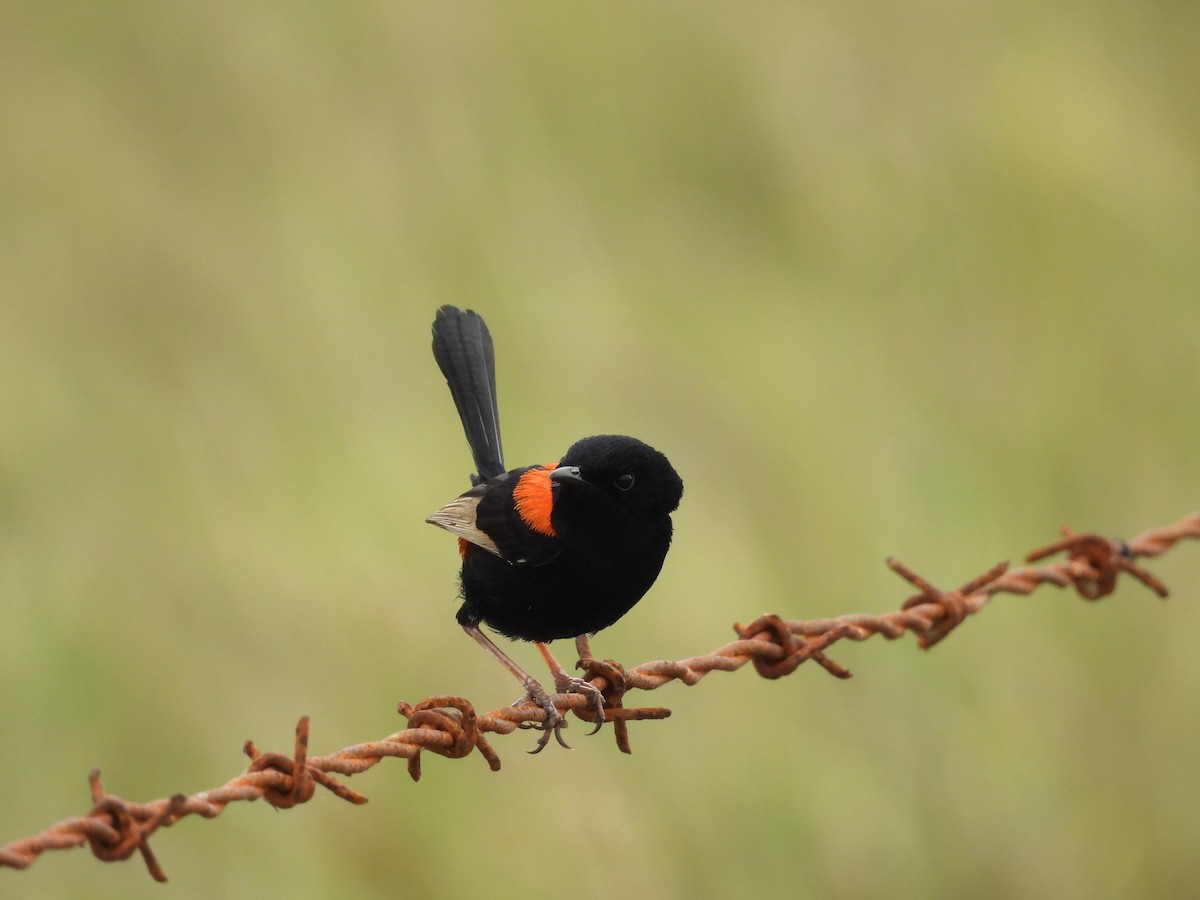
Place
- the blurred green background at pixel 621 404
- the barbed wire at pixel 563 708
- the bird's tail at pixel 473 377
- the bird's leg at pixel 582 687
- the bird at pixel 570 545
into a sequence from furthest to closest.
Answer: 1. the blurred green background at pixel 621 404
2. the bird's tail at pixel 473 377
3. the bird at pixel 570 545
4. the bird's leg at pixel 582 687
5. the barbed wire at pixel 563 708

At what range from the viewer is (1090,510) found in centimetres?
720

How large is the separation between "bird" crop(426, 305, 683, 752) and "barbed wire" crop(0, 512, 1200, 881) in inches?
12.3

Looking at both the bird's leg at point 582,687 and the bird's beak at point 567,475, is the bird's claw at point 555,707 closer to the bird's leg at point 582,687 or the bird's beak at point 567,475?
the bird's leg at point 582,687

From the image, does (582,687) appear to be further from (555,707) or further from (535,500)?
(535,500)

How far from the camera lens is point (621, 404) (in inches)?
271

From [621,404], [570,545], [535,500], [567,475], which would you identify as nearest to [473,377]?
[535,500]

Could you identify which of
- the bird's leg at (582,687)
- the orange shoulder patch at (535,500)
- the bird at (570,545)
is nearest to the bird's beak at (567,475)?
the bird at (570,545)

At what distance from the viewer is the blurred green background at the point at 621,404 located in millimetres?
5469

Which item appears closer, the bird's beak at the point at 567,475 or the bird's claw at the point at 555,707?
the bird's claw at the point at 555,707

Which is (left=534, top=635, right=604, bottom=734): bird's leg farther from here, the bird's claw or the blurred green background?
the blurred green background

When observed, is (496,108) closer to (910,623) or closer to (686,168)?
(686,168)

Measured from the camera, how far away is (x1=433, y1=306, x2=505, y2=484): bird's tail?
486 cm

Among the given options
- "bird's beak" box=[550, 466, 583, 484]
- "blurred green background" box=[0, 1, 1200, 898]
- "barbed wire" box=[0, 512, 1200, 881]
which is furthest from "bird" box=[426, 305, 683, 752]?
"blurred green background" box=[0, 1, 1200, 898]

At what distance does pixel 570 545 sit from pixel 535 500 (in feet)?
0.82
